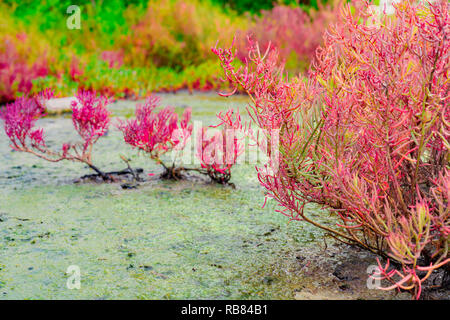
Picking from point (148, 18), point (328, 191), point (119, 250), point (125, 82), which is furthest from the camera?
point (148, 18)

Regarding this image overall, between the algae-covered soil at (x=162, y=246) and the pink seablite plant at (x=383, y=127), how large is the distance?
1.11 feet

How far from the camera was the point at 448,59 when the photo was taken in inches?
84.8

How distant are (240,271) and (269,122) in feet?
2.65

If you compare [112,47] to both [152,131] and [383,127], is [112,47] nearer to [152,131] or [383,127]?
[152,131]

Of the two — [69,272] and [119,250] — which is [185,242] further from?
[69,272]

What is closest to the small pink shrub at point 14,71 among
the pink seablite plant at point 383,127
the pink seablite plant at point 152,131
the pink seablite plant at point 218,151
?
the pink seablite plant at point 152,131

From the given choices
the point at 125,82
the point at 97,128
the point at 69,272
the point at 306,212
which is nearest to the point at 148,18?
the point at 125,82

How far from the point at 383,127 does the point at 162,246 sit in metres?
1.53

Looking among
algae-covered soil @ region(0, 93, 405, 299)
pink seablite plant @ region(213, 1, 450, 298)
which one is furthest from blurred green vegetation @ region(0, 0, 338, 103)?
pink seablite plant @ region(213, 1, 450, 298)

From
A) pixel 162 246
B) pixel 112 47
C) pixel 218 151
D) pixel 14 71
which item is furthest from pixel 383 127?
pixel 112 47

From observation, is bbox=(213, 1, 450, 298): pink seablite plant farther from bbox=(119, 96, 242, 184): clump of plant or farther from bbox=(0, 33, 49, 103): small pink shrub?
bbox=(0, 33, 49, 103): small pink shrub

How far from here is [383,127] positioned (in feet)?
7.70

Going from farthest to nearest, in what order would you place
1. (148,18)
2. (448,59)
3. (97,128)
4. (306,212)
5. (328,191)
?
(148,18)
(97,128)
(306,212)
(328,191)
(448,59)

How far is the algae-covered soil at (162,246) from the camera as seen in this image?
2656mm
